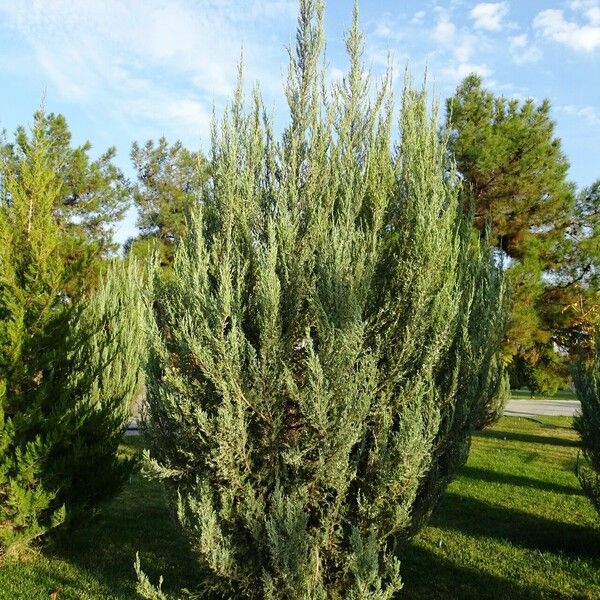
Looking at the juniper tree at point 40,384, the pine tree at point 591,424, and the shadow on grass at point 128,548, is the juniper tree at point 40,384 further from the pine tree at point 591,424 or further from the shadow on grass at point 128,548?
the pine tree at point 591,424

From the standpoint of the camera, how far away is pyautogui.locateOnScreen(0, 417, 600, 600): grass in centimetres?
554

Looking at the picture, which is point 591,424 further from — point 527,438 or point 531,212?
point 527,438

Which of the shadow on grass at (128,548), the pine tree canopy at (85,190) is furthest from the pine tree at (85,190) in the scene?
the shadow on grass at (128,548)

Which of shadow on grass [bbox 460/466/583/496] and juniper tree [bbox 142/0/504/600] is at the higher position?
juniper tree [bbox 142/0/504/600]

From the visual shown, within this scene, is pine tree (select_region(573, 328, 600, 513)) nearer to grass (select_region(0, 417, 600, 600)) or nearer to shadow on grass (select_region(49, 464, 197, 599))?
grass (select_region(0, 417, 600, 600))

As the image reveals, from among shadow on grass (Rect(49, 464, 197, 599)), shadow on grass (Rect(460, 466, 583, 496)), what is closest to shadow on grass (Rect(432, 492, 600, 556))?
shadow on grass (Rect(460, 466, 583, 496))

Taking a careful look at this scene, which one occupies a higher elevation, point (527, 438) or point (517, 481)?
point (527, 438)

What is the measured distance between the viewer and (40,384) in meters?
5.91

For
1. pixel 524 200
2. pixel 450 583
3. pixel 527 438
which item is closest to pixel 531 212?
pixel 524 200

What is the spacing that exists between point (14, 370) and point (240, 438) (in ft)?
9.80

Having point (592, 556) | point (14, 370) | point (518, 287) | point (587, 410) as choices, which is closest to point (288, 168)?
point (14, 370)

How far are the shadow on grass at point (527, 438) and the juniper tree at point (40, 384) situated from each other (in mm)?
13142

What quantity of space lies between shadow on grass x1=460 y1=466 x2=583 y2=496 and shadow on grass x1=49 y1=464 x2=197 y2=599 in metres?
6.22

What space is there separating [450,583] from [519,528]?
2632 mm
